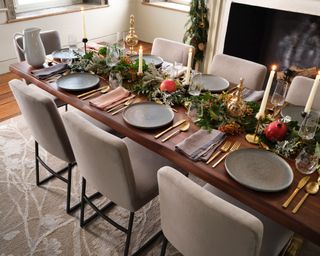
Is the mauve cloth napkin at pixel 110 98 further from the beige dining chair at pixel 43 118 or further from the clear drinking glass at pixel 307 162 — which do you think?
the clear drinking glass at pixel 307 162

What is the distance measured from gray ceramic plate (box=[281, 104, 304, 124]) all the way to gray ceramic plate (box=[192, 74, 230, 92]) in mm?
353

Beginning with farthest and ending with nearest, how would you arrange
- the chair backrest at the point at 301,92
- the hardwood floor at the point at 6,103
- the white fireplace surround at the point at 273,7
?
the hardwood floor at the point at 6,103 → the white fireplace surround at the point at 273,7 → the chair backrest at the point at 301,92

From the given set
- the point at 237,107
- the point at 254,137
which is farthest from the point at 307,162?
the point at 237,107

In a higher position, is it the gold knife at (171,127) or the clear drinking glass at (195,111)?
the clear drinking glass at (195,111)

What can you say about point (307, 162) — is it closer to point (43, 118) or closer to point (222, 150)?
point (222, 150)

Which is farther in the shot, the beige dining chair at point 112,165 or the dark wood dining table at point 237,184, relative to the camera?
the beige dining chair at point 112,165

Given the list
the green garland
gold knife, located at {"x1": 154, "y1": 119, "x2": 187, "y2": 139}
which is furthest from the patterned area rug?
the green garland

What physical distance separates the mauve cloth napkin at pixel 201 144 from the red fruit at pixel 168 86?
369mm

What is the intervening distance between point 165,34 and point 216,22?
58.8 inches

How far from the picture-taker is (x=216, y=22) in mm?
3182

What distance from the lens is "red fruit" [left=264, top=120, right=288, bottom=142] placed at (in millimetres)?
1310

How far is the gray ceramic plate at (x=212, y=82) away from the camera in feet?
5.77

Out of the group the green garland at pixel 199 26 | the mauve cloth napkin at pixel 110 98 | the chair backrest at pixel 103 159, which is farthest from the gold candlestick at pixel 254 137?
the green garland at pixel 199 26

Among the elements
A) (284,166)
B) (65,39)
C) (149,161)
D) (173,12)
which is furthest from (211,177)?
(173,12)
